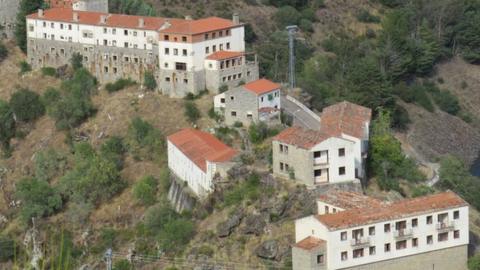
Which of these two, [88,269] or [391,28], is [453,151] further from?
[88,269]

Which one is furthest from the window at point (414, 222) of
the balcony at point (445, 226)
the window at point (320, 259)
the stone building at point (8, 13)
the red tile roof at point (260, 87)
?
the stone building at point (8, 13)

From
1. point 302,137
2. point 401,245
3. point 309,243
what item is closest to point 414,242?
point 401,245

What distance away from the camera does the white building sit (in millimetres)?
93188

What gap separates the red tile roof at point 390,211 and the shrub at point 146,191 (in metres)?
19.4

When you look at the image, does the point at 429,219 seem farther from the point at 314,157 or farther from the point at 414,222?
the point at 314,157

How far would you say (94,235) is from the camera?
99.2 m

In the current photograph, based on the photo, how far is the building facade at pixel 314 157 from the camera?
88.4 meters

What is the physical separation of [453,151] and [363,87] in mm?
14621

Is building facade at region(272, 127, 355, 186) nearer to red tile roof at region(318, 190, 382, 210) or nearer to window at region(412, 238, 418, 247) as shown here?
red tile roof at region(318, 190, 382, 210)

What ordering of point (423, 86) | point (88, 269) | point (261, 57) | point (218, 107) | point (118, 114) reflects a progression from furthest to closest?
point (423, 86) < point (261, 57) < point (118, 114) < point (218, 107) < point (88, 269)

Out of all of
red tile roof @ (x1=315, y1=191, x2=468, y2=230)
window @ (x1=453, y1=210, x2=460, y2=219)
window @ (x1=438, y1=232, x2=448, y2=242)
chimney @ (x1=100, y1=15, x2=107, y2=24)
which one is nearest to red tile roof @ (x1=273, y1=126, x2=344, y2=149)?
red tile roof @ (x1=315, y1=191, x2=468, y2=230)

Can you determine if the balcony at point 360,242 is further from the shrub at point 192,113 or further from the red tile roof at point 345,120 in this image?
the shrub at point 192,113

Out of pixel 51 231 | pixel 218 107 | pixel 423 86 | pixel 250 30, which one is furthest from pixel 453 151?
pixel 51 231

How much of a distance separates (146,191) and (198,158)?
5830 mm
